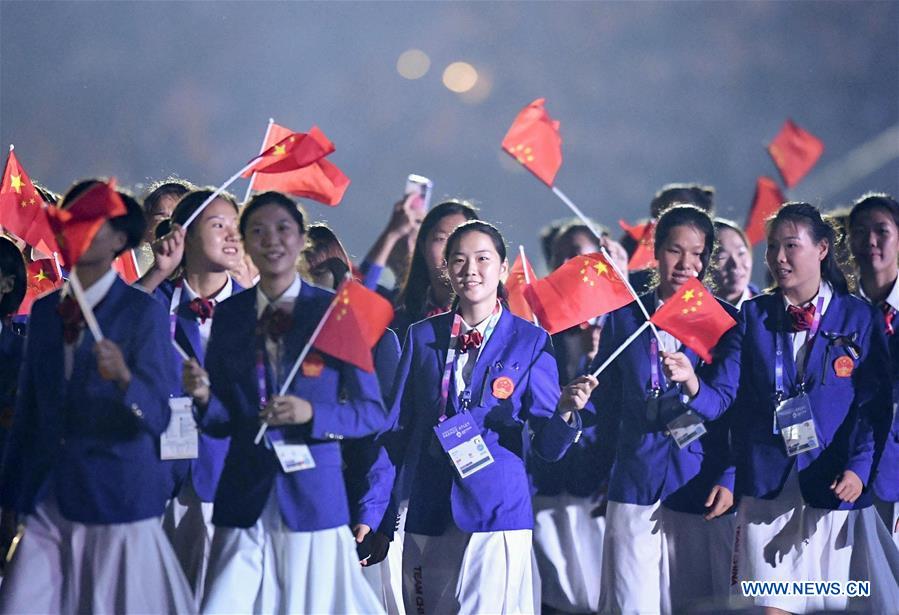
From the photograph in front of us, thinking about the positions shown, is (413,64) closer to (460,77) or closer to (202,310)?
(460,77)

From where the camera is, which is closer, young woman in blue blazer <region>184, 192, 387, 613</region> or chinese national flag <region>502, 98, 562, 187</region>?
young woman in blue blazer <region>184, 192, 387, 613</region>

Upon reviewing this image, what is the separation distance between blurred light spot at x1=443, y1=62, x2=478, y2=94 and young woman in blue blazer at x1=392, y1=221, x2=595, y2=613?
118 inches

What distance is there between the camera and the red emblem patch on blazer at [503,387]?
180 inches

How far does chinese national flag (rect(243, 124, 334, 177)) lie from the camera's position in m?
4.68

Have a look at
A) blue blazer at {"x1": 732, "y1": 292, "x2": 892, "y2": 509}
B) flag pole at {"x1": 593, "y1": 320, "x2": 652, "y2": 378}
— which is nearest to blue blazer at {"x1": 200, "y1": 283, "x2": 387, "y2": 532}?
flag pole at {"x1": 593, "y1": 320, "x2": 652, "y2": 378}

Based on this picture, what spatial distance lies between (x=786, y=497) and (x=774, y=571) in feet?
1.00

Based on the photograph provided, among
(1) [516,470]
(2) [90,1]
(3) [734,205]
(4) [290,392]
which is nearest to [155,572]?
(4) [290,392]

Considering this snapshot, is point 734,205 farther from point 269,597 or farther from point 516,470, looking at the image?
point 269,597

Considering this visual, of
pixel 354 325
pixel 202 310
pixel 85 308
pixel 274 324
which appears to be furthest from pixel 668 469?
pixel 85 308

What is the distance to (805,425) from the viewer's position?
4.73m

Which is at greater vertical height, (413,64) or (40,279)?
(413,64)

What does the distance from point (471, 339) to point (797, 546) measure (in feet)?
5.24

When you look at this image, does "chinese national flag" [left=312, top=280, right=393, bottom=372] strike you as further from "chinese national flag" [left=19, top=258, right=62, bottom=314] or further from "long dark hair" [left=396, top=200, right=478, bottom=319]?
"chinese national flag" [left=19, top=258, right=62, bottom=314]

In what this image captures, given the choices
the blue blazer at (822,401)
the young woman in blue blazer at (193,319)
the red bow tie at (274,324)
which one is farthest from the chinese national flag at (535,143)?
the red bow tie at (274,324)
